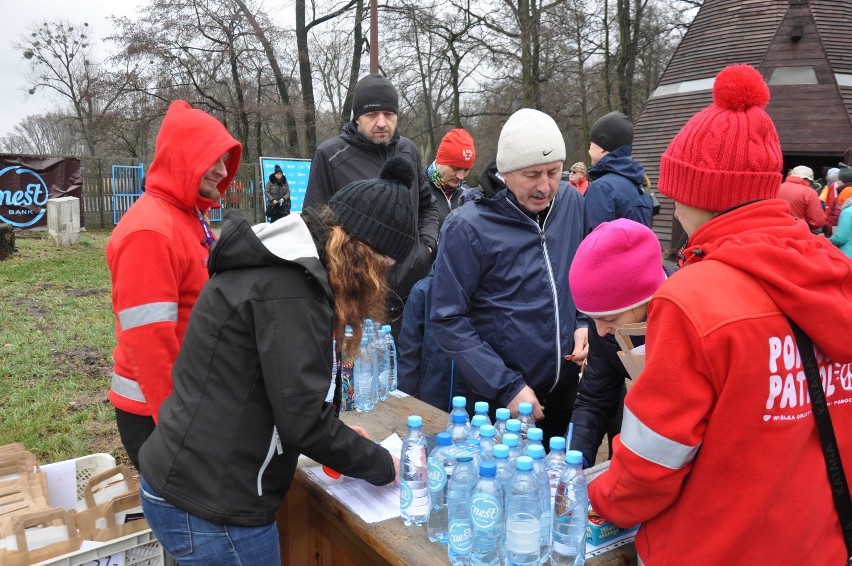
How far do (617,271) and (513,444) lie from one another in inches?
25.6

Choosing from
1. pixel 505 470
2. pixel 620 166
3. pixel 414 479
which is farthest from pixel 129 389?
pixel 620 166

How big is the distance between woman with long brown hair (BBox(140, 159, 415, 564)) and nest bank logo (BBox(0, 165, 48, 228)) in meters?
16.1

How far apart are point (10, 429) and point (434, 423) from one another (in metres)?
3.99

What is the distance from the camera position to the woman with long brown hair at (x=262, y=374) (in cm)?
176

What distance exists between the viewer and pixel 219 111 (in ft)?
75.9

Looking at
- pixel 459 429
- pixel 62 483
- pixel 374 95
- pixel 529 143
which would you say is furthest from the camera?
pixel 374 95

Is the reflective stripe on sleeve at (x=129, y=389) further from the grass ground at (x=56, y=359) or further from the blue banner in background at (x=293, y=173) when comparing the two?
the blue banner in background at (x=293, y=173)

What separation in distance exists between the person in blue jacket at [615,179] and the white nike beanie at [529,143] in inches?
73.4

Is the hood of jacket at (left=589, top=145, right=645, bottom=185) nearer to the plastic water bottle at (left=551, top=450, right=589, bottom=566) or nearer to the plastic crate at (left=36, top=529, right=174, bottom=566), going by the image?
the plastic water bottle at (left=551, top=450, right=589, bottom=566)

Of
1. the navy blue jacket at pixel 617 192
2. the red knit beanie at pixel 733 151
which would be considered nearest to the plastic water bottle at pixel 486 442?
the red knit beanie at pixel 733 151

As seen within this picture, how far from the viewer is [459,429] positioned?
2.22 meters

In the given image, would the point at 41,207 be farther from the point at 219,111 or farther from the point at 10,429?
the point at 10,429

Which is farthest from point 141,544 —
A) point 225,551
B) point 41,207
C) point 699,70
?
point 699,70

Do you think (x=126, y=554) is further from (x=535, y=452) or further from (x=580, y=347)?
(x=580, y=347)
